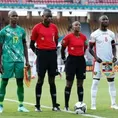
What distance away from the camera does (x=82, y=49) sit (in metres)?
12.6

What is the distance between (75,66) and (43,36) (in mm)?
929

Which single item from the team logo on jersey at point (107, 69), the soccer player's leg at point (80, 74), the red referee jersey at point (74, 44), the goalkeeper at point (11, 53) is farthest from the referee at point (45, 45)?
the team logo on jersey at point (107, 69)

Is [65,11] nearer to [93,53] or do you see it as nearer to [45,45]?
[93,53]

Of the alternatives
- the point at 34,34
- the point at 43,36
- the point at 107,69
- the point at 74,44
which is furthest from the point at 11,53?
the point at 107,69

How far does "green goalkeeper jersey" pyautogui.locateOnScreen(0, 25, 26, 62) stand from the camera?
1219 centimetres

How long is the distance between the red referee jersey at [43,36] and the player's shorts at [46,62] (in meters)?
0.11

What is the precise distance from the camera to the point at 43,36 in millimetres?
12312

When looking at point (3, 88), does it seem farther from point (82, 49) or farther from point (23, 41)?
point (82, 49)

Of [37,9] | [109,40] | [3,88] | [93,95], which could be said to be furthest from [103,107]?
[37,9]

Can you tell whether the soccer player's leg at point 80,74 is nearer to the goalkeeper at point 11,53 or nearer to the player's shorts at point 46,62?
the player's shorts at point 46,62

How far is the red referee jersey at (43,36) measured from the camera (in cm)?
1230

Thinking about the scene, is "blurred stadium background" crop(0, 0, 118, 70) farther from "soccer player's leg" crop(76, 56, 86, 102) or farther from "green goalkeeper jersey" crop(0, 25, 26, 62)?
"green goalkeeper jersey" crop(0, 25, 26, 62)

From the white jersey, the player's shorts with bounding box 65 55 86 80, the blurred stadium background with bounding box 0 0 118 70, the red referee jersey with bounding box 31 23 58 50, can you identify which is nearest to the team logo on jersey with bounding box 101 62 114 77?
the white jersey

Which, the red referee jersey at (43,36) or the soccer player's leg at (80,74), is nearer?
the red referee jersey at (43,36)
